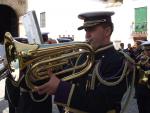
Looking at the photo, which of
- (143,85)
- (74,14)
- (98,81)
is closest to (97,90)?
(98,81)

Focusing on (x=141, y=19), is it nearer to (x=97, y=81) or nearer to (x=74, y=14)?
(x=74, y=14)

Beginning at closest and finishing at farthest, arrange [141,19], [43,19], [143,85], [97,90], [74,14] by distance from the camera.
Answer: [97,90] < [143,85] < [141,19] < [74,14] < [43,19]

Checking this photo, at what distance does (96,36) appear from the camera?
103 inches

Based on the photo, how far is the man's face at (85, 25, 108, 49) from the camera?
2604mm

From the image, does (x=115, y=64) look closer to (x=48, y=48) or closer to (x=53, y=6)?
(x=48, y=48)

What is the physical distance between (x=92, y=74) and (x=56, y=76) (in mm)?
232

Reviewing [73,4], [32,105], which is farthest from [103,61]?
[73,4]

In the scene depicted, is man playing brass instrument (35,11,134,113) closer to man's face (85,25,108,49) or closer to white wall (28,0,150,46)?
man's face (85,25,108,49)

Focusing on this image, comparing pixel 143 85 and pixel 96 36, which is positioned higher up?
pixel 96 36

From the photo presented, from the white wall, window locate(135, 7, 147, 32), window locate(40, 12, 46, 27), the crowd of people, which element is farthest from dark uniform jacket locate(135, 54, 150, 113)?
window locate(40, 12, 46, 27)

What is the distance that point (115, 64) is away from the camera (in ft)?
8.41

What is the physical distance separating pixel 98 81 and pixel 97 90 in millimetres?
83

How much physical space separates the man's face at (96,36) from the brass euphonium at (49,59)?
0.17ft

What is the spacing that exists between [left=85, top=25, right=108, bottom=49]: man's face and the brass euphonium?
5 cm
